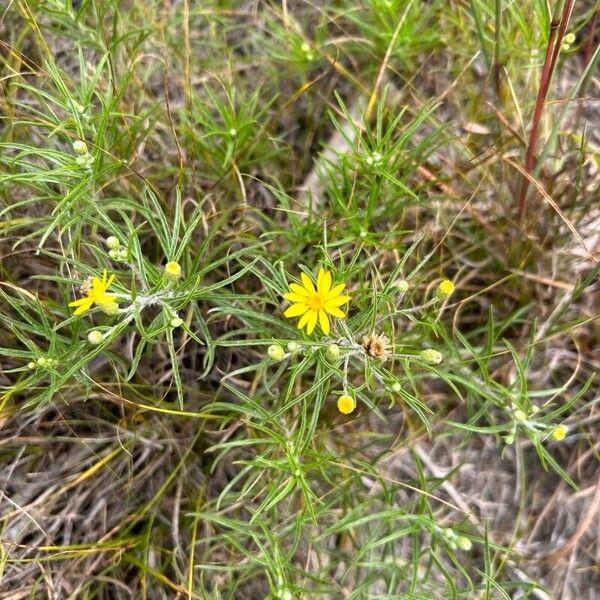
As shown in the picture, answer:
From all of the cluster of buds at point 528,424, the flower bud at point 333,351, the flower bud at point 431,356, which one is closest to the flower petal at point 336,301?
the flower bud at point 333,351

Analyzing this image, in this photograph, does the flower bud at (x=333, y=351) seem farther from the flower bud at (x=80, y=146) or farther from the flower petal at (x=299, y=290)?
the flower bud at (x=80, y=146)

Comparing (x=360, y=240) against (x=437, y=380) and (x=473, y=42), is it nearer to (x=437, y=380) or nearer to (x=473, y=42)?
(x=437, y=380)

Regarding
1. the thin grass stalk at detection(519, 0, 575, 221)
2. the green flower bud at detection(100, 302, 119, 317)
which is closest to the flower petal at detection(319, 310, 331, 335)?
the green flower bud at detection(100, 302, 119, 317)

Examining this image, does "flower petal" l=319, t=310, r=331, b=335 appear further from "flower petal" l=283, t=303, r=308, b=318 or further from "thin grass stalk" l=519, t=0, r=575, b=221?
"thin grass stalk" l=519, t=0, r=575, b=221

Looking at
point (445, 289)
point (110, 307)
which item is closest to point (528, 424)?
point (445, 289)

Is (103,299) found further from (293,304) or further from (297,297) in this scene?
(293,304)

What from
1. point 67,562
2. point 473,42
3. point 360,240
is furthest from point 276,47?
point 67,562
